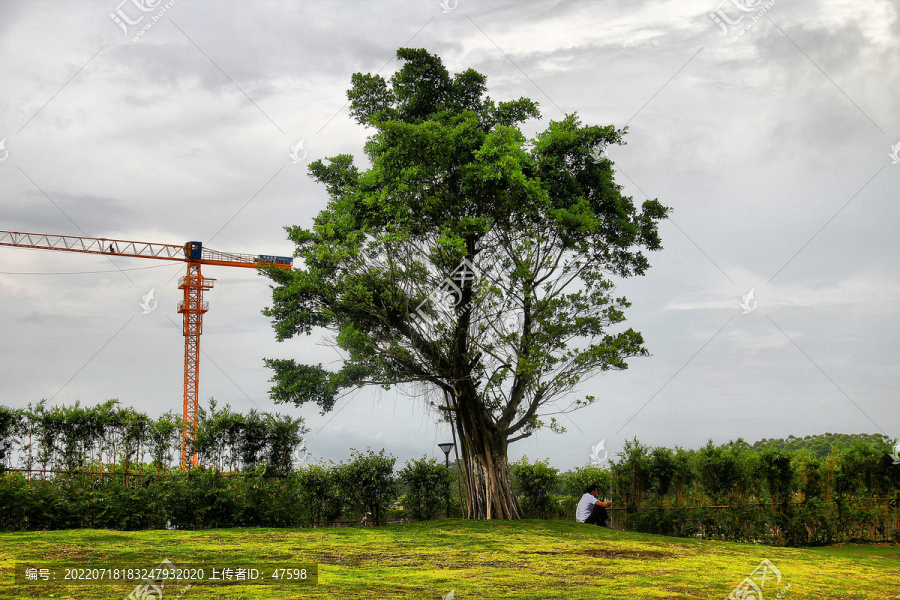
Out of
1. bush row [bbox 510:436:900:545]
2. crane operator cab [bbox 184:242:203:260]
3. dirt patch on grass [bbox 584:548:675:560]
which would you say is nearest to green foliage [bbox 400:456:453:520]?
bush row [bbox 510:436:900:545]

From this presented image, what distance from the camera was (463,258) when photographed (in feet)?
48.2

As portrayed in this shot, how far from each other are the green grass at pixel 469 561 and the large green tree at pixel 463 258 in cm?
355

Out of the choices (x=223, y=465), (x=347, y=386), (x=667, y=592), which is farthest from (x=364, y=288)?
(x=667, y=592)

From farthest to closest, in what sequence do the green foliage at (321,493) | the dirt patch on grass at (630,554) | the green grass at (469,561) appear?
the green foliage at (321,493), the dirt patch on grass at (630,554), the green grass at (469,561)

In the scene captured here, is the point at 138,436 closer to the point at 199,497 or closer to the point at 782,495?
the point at 199,497

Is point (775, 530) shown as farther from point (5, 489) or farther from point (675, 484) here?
point (5, 489)

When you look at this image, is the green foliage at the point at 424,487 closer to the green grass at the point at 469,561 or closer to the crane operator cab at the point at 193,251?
the green grass at the point at 469,561

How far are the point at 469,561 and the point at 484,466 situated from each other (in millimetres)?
6600

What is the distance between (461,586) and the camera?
728cm

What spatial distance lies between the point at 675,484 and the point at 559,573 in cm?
877

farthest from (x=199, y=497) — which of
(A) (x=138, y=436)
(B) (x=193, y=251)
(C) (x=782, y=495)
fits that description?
(B) (x=193, y=251)

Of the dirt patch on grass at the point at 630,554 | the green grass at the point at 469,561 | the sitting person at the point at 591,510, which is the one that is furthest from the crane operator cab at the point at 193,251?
the dirt patch on grass at the point at 630,554

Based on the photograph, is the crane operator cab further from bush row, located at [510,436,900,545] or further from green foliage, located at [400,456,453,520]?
bush row, located at [510,436,900,545]

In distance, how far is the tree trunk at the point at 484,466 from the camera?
51.5 ft
